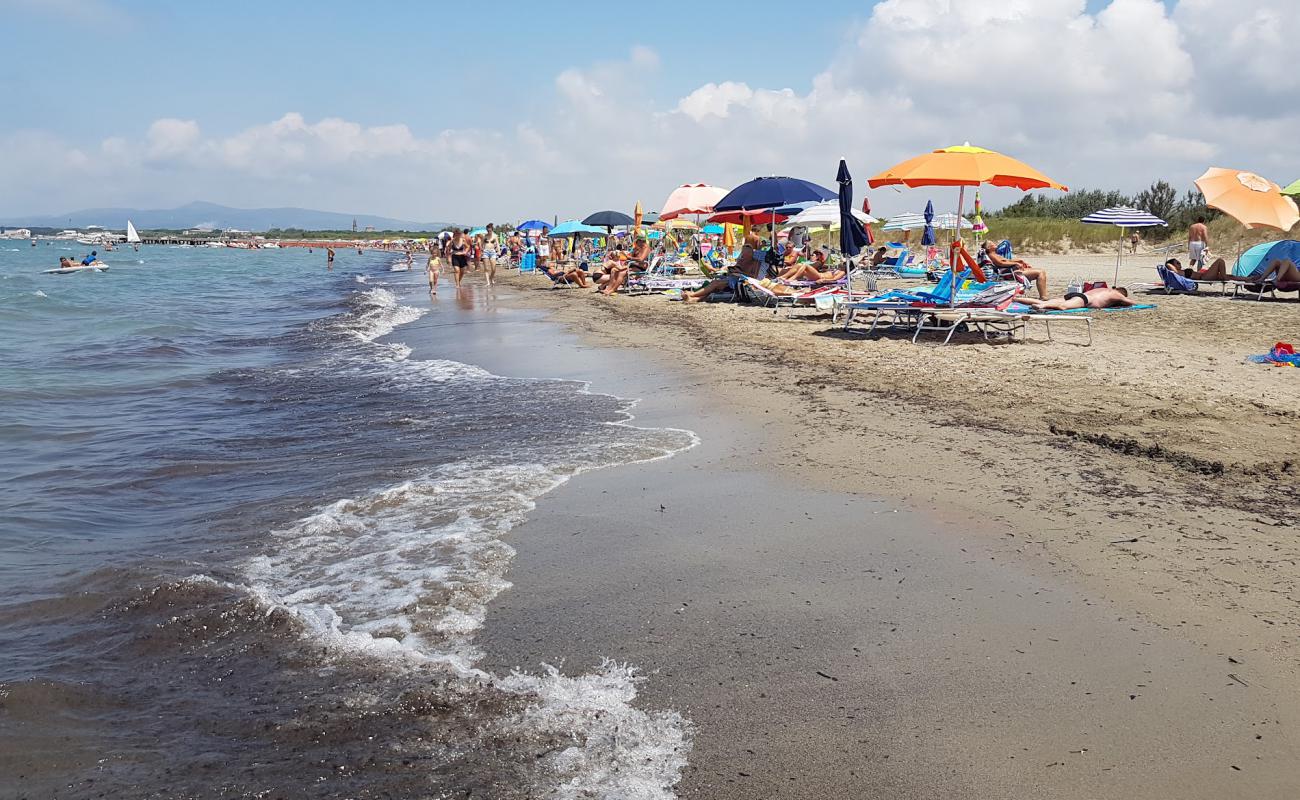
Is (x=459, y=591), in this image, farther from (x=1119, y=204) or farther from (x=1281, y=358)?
(x=1119, y=204)

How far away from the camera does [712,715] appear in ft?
8.86

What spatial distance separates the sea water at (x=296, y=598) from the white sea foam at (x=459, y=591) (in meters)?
0.01

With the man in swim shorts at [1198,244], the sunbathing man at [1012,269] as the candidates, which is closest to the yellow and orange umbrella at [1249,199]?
the man in swim shorts at [1198,244]

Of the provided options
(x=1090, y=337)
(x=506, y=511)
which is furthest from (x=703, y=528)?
(x=1090, y=337)

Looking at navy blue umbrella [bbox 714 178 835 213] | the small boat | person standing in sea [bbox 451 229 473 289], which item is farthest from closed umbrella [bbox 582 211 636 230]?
the small boat

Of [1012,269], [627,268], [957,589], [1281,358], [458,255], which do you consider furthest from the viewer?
[458,255]

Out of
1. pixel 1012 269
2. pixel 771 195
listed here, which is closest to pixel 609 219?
pixel 771 195

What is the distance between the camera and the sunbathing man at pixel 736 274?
16.9m

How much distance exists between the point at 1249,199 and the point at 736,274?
8.59 meters

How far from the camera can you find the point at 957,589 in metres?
3.58

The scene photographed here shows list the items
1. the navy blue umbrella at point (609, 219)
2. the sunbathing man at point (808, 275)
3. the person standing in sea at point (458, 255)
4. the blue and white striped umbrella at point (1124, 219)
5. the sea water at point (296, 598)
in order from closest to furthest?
the sea water at point (296, 598) → the sunbathing man at point (808, 275) → the blue and white striped umbrella at point (1124, 219) → the person standing in sea at point (458, 255) → the navy blue umbrella at point (609, 219)

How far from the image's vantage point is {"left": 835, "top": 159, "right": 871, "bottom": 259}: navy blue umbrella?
1084cm

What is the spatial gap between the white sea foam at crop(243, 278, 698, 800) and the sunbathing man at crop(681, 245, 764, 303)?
10783 mm

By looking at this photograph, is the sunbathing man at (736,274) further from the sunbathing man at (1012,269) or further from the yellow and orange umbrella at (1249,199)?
the yellow and orange umbrella at (1249,199)
